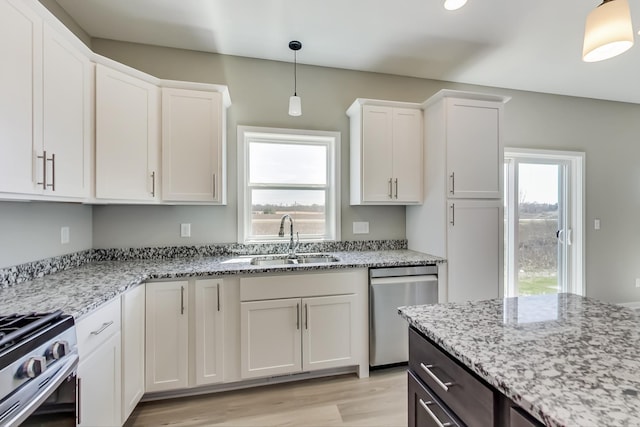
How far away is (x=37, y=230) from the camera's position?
174cm

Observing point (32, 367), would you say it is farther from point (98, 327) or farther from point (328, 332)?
point (328, 332)

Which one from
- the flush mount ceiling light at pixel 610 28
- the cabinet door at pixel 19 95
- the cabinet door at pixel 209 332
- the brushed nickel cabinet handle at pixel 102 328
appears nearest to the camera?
the flush mount ceiling light at pixel 610 28

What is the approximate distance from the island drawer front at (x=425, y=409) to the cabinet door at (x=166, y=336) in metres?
1.52

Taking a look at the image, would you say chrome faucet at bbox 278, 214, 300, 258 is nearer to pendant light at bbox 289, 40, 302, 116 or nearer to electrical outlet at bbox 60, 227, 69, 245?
pendant light at bbox 289, 40, 302, 116

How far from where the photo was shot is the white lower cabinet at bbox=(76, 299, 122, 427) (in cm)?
126

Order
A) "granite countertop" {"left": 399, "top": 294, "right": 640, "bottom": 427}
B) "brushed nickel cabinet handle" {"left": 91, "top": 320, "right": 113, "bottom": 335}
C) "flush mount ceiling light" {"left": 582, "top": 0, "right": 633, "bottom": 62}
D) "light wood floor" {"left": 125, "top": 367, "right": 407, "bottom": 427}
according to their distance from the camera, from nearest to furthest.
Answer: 1. "granite countertop" {"left": 399, "top": 294, "right": 640, "bottom": 427}
2. "flush mount ceiling light" {"left": 582, "top": 0, "right": 633, "bottom": 62}
3. "brushed nickel cabinet handle" {"left": 91, "top": 320, "right": 113, "bottom": 335}
4. "light wood floor" {"left": 125, "top": 367, "right": 407, "bottom": 427}

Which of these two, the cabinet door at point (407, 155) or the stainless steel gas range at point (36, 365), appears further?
the cabinet door at point (407, 155)

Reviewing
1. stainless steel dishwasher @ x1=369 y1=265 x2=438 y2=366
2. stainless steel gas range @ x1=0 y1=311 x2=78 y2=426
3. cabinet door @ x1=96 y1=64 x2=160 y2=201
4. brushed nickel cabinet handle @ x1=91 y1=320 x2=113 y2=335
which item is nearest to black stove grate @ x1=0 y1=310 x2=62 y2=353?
stainless steel gas range @ x1=0 y1=311 x2=78 y2=426

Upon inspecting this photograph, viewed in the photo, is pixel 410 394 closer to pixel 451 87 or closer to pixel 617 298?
pixel 451 87

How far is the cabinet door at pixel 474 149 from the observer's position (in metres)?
2.41

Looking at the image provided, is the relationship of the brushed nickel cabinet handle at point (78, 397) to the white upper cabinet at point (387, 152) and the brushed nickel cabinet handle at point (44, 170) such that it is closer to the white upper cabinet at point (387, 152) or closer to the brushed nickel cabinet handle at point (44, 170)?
the brushed nickel cabinet handle at point (44, 170)

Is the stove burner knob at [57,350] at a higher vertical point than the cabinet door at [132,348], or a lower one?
higher

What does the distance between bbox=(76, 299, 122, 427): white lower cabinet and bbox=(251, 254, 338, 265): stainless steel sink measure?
107cm

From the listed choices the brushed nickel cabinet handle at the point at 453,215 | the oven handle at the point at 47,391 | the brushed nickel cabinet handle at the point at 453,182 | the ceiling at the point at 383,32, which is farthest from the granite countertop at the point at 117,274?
the ceiling at the point at 383,32
